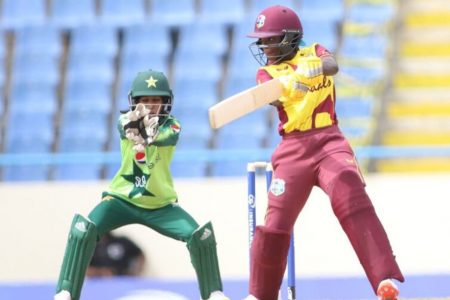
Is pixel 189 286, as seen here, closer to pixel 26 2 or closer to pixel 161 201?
pixel 161 201

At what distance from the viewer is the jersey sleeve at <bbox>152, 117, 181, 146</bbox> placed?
5988mm

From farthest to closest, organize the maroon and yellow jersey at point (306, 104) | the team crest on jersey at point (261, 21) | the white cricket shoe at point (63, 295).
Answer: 1. the white cricket shoe at point (63, 295)
2. the team crest on jersey at point (261, 21)
3. the maroon and yellow jersey at point (306, 104)

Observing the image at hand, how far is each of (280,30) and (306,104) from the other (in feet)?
1.12

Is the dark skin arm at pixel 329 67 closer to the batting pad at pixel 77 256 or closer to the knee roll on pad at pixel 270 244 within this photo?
the knee roll on pad at pixel 270 244

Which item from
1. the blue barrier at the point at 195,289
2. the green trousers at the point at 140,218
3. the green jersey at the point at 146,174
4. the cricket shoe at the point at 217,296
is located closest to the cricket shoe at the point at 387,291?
the cricket shoe at the point at 217,296

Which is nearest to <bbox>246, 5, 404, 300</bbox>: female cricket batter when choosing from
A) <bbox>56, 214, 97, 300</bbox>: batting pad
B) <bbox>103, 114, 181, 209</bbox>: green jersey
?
<bbox>103, 114, 181, 209</bbox>: green jersey

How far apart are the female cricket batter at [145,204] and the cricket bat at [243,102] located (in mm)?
622

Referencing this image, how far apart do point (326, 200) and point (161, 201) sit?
2921 millimetres

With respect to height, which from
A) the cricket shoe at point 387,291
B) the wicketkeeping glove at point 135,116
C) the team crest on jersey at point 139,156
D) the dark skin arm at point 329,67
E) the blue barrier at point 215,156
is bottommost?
the cricket shoe at point 387,291

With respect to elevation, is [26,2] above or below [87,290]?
above

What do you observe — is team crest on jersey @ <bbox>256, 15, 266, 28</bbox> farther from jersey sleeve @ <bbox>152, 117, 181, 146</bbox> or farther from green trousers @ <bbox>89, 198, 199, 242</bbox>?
green trousers @ <bbox>89, 198, 199, 242</bbox>

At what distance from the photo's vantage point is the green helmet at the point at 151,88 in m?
6.15

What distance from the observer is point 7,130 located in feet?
36.2

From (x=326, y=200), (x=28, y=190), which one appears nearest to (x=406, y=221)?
(x=326, y=200)
